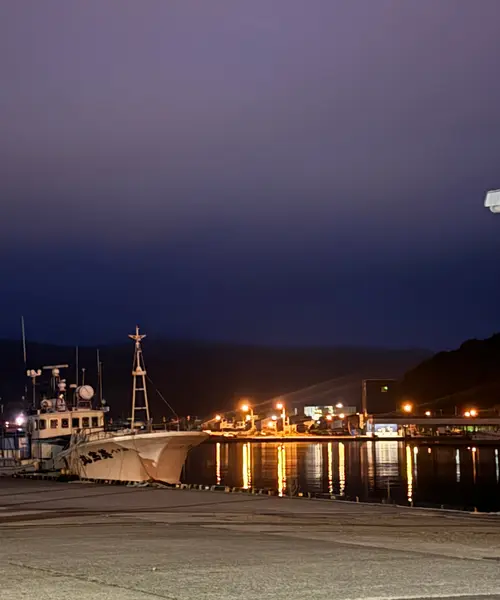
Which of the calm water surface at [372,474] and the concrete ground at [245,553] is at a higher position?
the concrete ground at [245,553]

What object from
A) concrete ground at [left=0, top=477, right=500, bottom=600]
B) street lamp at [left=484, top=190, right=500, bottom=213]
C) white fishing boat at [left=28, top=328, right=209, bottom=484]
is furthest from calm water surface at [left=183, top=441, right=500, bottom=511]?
street lamp at [left=484, top=190, right=500, bottom=213]

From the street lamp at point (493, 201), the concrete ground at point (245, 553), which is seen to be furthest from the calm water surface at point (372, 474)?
the street lamp at point (493, 201)

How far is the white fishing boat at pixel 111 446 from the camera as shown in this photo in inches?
1959

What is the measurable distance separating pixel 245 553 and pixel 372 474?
83205mm

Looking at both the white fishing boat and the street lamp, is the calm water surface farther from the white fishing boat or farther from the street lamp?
the street lamp

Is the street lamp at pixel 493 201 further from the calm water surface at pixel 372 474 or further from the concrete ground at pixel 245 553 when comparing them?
the calm water surface at pixel 372 474

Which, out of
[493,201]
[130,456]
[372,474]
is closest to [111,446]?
[130,456]

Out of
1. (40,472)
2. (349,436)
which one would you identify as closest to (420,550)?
(40,472)

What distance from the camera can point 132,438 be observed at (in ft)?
162

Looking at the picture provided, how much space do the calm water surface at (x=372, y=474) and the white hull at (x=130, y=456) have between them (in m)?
10.3

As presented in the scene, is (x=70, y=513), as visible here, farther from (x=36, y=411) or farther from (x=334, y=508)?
(x=36, y=411)

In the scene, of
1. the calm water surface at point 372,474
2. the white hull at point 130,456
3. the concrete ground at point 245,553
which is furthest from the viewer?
the calm water surface at point 372,474

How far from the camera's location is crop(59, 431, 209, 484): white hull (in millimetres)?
49625

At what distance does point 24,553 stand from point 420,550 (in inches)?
266
